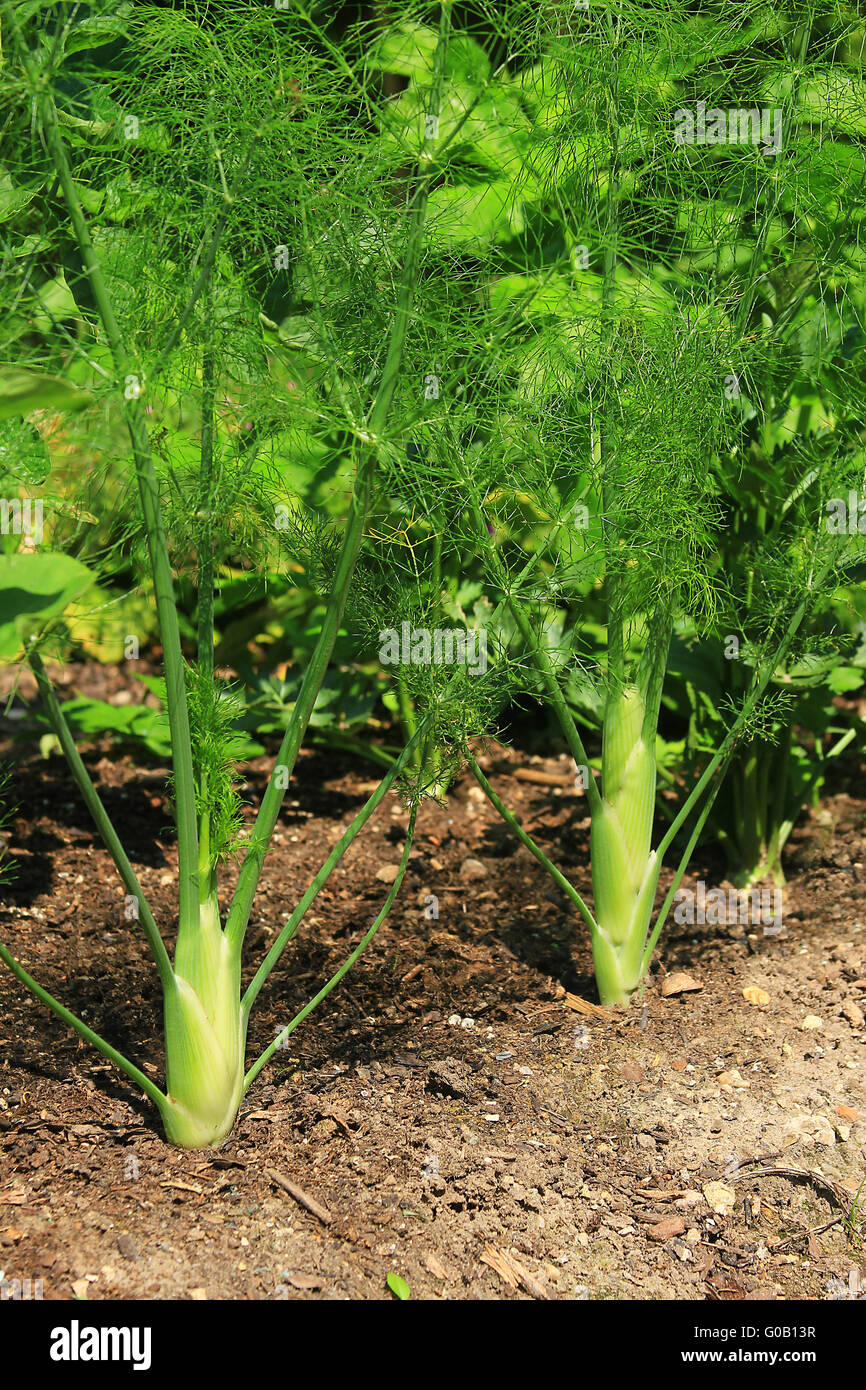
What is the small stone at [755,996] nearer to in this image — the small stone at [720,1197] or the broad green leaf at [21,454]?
the small stone at [720,1197]

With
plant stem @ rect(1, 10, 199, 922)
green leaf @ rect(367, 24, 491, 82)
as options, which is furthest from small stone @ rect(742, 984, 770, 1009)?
green leaf @ rect(367, 24, 491, 82)

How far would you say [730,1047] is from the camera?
2.08 metres

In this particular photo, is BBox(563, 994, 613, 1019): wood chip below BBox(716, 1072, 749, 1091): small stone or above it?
above

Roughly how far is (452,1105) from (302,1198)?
331 mm

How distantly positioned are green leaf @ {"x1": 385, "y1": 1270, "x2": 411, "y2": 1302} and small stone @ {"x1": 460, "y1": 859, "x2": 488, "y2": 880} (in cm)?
123

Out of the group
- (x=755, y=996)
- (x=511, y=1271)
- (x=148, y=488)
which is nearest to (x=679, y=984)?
(x=755, y=996)

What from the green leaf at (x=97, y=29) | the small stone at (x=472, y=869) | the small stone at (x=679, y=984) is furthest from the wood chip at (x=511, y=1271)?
the green leaf at (x=97, y=29)

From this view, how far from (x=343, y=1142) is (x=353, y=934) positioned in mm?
674

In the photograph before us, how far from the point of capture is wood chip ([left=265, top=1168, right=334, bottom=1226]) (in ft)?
5.32

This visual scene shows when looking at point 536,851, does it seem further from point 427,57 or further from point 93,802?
point 427,57

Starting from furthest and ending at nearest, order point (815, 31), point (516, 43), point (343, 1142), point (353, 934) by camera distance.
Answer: point (353, 934) < point (815, 31) < point (343, 1142) < point (516, 43)

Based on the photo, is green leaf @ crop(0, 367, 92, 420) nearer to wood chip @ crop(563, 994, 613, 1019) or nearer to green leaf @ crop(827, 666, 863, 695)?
wood chip @ crop(563, 994, 613, 1019)

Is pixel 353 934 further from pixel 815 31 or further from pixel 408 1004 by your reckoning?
pixel 815 31

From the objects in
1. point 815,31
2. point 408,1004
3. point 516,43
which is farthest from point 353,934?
point 815,31
